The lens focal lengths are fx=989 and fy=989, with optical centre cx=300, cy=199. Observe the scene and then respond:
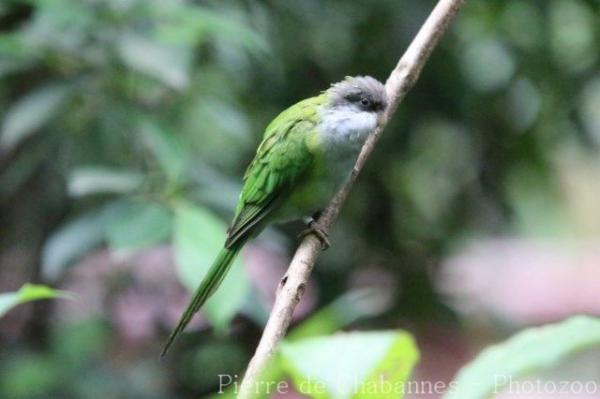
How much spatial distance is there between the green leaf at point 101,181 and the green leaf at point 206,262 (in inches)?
9.9

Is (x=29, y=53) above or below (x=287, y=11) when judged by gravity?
below

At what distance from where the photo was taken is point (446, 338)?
4.89 m

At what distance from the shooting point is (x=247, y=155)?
154 inches

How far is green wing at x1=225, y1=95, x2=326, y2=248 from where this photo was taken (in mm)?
2828

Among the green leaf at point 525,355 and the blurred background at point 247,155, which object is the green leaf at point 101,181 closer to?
the blurred background at point 247,155

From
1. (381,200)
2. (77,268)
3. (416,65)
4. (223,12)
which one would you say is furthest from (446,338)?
(416,65)

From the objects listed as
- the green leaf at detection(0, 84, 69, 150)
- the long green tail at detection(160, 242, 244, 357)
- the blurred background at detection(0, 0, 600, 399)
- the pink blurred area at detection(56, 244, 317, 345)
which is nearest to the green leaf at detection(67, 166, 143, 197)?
the blurred background at detection(0, 0, 600, 399)

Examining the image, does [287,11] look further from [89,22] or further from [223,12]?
[89,22]

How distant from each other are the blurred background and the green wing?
0.22m

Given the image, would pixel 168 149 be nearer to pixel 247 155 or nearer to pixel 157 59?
pixel 157 59

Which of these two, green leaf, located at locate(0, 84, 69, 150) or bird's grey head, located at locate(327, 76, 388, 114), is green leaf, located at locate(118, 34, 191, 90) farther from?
bird's grey head, located at locate(327, 76, 388, 114)

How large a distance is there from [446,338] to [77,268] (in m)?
1.96

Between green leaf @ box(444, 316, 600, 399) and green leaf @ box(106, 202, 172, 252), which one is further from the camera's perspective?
green leaf @ box(106, 202, 172, 252)

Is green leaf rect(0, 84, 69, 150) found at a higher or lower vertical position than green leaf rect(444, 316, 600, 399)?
higher
